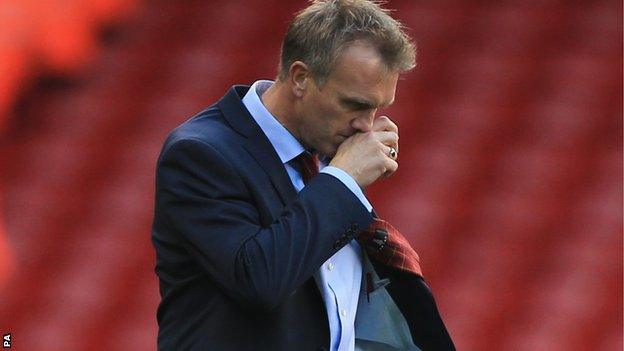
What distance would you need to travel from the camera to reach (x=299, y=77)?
157 cm

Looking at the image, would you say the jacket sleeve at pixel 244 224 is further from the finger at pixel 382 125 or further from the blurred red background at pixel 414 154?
the blurred red background at pixel 414 154

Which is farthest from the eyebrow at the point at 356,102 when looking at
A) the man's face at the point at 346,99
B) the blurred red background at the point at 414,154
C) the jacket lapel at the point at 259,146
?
the blurred red background at the point at 414,154

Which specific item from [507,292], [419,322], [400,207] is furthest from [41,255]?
[419,322]

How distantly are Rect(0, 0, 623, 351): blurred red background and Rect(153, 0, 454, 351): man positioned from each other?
6.38 feet

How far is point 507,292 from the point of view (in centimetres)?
358

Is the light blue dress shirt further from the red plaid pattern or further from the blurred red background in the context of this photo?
the blurred red background

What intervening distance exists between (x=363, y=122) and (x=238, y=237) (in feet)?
0.72

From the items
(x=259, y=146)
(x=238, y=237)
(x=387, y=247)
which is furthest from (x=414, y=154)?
(x=238, y=237)

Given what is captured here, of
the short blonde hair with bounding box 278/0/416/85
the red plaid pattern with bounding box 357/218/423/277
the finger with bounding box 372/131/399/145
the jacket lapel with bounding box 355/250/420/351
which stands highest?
the short blonde hair with bounding box 278/0/416/85

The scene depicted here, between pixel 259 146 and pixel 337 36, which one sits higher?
pixel 337 36

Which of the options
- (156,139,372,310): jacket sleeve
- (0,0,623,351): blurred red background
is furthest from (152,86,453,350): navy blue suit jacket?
(0,0,623,351): blurred red background

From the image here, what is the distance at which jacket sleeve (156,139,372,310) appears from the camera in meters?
1.45

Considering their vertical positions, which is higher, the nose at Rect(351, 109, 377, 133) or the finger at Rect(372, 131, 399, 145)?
the nose at Rect(351, 109, 377, 133)

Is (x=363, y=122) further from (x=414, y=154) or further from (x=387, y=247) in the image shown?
(x=414, y=154)
